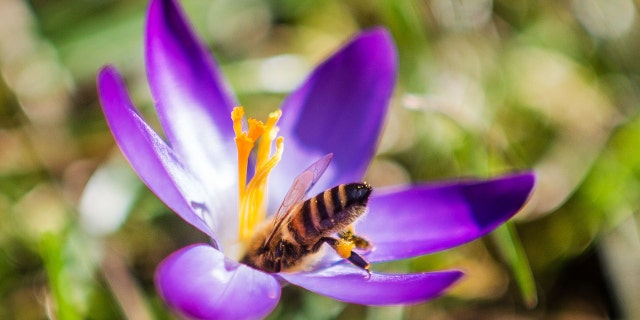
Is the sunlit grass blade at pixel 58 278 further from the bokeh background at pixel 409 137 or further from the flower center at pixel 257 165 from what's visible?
the flower center at pixel 257 165

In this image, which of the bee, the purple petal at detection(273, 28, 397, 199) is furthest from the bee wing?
the purple petal at detection(273, 28, 397, 199)

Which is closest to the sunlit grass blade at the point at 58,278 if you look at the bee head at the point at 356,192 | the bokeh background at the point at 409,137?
the bokeh background at the point at 409,137

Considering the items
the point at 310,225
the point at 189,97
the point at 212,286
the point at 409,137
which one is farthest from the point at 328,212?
the point at 409,137

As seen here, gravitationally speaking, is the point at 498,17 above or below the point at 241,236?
below

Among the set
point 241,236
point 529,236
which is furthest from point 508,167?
point 241,236

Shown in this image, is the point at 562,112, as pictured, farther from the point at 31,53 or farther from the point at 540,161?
the point at 31,53

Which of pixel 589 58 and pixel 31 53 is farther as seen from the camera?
pixel 589 58

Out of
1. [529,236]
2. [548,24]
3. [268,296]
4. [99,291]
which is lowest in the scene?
[529,236]

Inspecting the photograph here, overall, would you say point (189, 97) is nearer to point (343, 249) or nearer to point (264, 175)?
point (264, 175)
